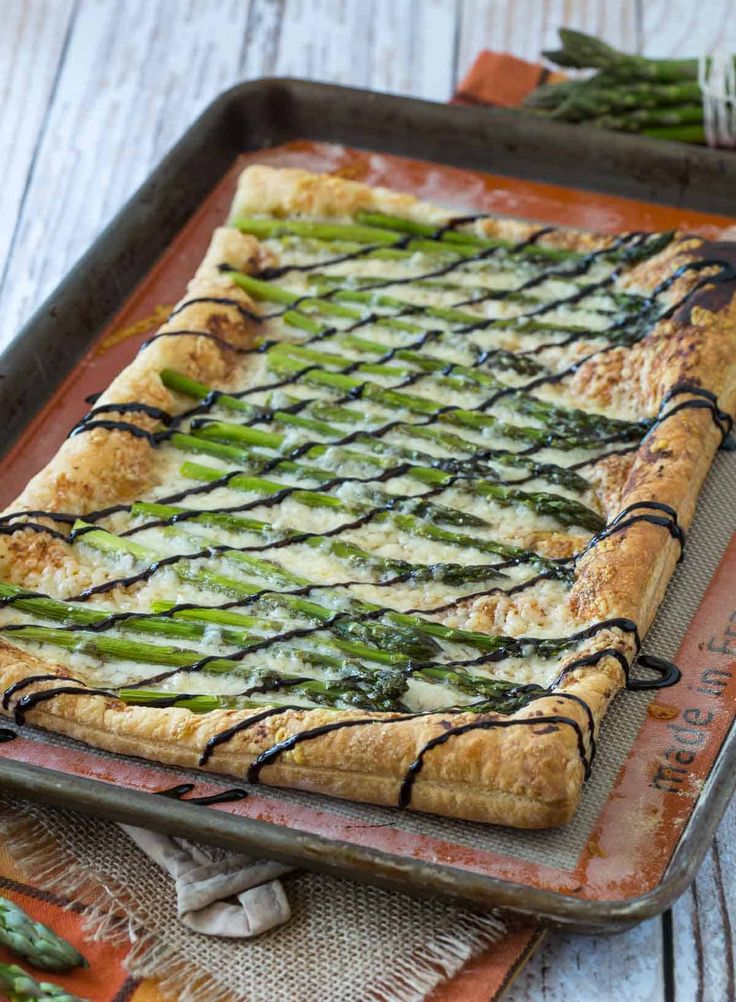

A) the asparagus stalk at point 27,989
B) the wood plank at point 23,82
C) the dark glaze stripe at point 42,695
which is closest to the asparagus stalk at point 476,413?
the dark glaze stripe at point 42,695

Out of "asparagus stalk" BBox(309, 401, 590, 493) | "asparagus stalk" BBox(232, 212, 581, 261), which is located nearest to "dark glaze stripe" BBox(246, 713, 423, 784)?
"asparagus stalk" BBox(309, 401, 590, 493)

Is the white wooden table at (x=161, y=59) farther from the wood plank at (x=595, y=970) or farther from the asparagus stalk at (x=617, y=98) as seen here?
the wood plank at (x=595, y=970)

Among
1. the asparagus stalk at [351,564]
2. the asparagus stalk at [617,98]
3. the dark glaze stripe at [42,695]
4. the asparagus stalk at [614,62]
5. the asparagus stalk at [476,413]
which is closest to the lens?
the dark glaze stripe at [42,695]

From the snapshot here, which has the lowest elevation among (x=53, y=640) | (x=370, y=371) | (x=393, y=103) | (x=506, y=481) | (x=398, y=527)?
(x=53, y=640)

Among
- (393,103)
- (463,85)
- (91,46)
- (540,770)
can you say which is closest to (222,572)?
(540,770)

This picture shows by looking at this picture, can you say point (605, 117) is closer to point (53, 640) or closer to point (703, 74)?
point (703, 74)

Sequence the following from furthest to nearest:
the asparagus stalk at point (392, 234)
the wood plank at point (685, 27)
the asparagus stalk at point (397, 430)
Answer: the wood plank at point (685, 27)
the asparagus stalk at point (392, 234)
the asparagus stalk at point (397, 430)

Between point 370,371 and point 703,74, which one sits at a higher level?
point 703,74
